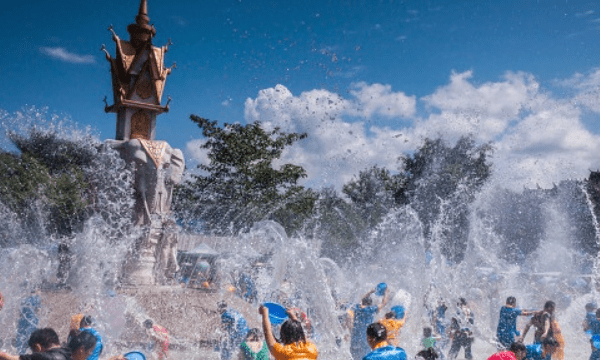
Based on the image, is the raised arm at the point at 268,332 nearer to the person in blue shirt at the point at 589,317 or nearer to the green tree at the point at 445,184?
the person in blue shirt at the point at 589,317

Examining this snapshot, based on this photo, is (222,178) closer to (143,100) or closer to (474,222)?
(143,100)

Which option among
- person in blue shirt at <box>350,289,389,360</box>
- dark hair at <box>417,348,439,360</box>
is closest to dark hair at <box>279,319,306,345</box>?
dark hair at <box>417,348,439,360</box>

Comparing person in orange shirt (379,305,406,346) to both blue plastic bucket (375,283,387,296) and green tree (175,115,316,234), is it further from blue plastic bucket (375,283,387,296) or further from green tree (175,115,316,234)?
green tree (175,115,316,234)

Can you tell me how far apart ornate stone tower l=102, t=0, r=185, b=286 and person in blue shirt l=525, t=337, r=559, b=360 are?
28.5 feet

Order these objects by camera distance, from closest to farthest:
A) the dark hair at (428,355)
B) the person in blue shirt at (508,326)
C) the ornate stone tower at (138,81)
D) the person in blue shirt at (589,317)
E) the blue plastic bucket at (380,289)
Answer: the dark hair at (428,355) → the person in blue shirt at (508,326) → the person in blue shirt at (589,317) → the blue plastic bucket at (380,289) → the ornate stone tower at (138,81)

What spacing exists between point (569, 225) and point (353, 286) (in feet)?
66.2

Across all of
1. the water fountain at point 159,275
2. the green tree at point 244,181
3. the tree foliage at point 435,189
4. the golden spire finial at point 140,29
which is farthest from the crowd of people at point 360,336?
the tree foliage at point 435,189

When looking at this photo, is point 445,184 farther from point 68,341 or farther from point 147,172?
point 68,341

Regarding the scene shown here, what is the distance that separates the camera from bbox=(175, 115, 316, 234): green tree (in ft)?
79.0

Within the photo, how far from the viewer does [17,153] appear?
32.2 meters

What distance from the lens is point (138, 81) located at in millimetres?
13930

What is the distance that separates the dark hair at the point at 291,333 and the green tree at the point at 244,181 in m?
19.5

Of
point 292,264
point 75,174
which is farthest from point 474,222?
point 75,174

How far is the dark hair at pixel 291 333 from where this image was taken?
4402 mm
